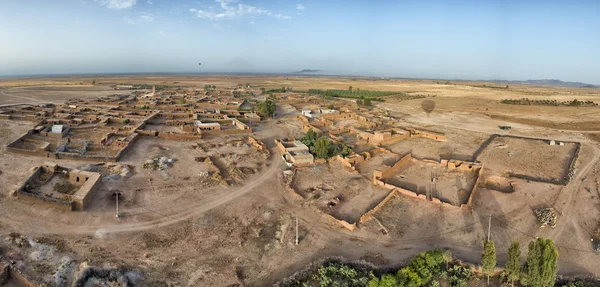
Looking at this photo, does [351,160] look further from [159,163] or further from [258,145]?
[159,163]

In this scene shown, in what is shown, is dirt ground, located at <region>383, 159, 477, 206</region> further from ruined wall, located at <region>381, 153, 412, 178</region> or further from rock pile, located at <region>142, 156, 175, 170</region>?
rock pile, located at <region>142, 156, 175, 170</region>

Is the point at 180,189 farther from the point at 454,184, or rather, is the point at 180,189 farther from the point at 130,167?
the point at 454,184

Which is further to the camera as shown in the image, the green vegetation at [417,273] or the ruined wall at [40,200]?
the ruined wall at [40,200]

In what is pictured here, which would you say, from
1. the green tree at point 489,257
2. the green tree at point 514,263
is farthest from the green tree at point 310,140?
the green tree at point 514,263

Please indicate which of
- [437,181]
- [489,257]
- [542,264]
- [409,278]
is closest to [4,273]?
[409,278]

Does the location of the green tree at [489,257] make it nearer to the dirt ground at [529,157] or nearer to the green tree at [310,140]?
the dirt ground at [529,157]

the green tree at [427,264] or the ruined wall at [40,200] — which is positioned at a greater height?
the ruined wall at [40,200]
